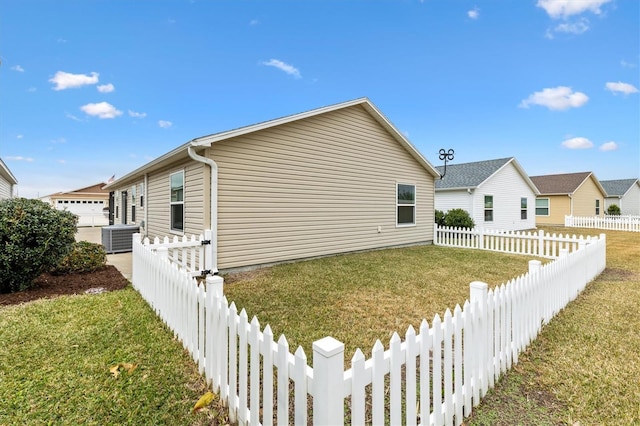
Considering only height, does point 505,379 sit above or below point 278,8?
below

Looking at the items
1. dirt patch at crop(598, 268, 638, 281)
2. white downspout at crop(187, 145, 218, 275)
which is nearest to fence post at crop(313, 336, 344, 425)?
Result: white downspout at crop(187, 145, 218, 275)

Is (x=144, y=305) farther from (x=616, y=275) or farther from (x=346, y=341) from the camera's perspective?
(x=616, y=275)

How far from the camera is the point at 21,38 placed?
1020 cm

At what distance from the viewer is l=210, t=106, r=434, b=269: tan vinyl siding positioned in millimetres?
7336

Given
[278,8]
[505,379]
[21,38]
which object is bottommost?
[505,379]

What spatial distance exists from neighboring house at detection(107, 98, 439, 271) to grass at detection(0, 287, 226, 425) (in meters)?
3.08

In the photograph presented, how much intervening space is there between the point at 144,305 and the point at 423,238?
10358 mm

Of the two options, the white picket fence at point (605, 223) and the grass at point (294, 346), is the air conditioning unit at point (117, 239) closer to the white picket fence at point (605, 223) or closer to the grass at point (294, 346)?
the grass at point (294, 346)

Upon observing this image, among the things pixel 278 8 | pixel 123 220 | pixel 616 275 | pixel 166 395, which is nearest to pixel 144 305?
pixel 166 395

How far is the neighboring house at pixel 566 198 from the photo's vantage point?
2470 cm

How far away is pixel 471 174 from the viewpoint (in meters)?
18.8

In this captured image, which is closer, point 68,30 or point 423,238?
point 68,30

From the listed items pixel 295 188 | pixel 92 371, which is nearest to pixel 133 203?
pixel 295 188

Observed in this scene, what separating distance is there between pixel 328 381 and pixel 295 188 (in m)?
7.19
